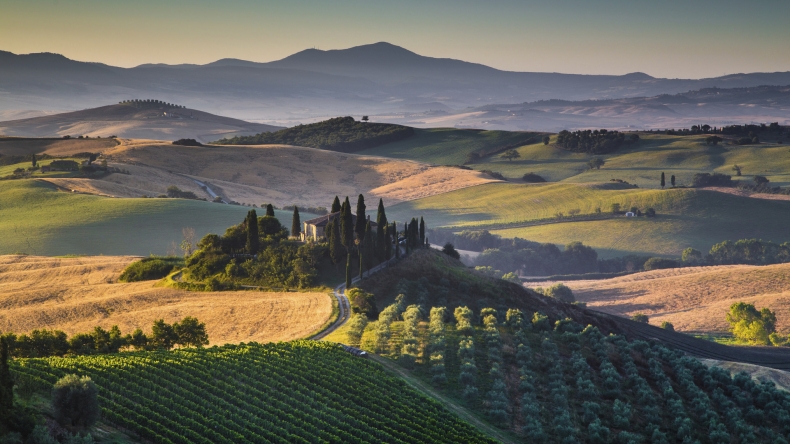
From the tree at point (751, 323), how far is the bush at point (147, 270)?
2423 inches

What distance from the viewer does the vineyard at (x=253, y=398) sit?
30.8 metres

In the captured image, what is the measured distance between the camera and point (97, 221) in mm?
102812

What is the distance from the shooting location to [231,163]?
18150cm

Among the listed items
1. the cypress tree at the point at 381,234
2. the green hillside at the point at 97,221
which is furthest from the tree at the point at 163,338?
the green hillside at the point at 97,221

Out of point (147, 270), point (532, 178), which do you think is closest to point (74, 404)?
point (147, 270)

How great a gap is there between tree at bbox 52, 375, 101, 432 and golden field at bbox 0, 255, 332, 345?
2515 centimetres

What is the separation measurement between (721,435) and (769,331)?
54.4 meters

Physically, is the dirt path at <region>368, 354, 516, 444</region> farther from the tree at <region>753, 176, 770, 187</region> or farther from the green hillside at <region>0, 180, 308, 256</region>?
the tree at <region>753, 176, 770, 187</region>

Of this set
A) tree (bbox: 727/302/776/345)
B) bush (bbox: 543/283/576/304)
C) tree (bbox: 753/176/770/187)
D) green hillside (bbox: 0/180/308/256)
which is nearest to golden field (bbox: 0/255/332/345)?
green hillside (bbox: 0/180/308/256)

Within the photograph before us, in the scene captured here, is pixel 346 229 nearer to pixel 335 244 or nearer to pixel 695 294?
pixel 335 244

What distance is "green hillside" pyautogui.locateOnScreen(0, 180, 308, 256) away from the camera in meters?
95.5

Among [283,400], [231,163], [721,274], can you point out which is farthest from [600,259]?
[283,400]

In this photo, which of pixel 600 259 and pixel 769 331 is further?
pixel 600 259

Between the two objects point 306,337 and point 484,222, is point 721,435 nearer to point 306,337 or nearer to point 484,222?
point 306,337
